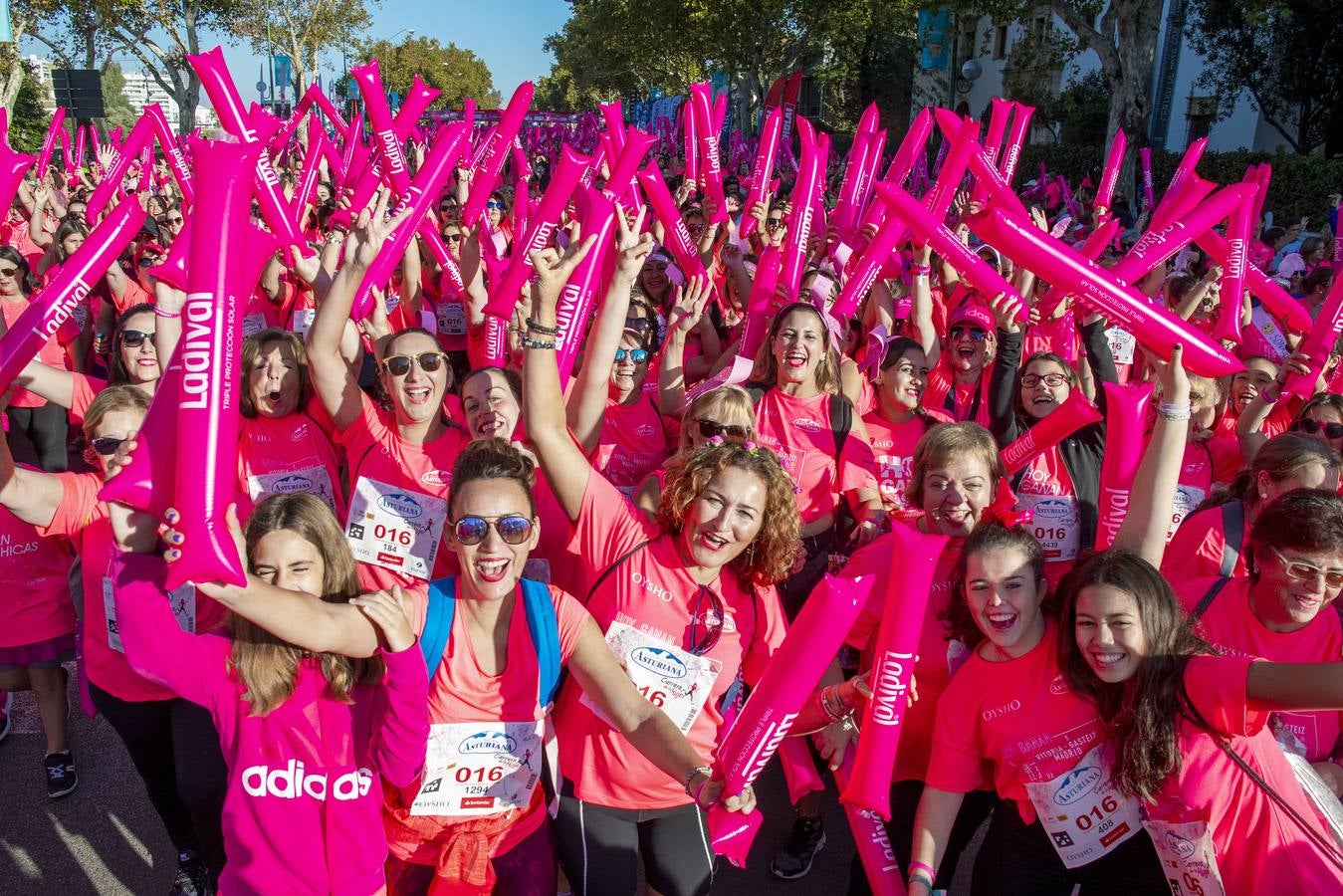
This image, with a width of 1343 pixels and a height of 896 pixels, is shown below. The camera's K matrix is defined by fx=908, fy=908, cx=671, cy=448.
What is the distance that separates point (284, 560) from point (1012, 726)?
1.86m

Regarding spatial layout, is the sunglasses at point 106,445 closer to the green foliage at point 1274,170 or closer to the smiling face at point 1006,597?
the smiling face at point 1006,597

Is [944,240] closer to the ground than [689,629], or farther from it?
farther from it

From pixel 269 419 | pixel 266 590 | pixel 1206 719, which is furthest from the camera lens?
pixel 269 419

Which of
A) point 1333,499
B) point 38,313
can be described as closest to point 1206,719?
point 1333,499

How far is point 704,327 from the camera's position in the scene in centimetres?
529

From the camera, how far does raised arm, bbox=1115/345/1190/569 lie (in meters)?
2.60

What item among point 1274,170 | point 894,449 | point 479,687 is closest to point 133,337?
point 479,687

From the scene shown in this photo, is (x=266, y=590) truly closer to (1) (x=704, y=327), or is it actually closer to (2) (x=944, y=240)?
(2) (x=944, y=240)

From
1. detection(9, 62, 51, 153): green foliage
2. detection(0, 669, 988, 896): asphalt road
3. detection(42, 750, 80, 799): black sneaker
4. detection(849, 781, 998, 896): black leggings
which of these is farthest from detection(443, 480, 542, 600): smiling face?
detection(9, 62, 51, 153): green foliage

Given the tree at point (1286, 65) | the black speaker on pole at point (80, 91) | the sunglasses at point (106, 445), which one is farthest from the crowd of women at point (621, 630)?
the tree at point (1286, 65)

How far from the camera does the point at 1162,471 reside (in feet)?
8.59

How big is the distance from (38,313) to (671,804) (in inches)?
84.8

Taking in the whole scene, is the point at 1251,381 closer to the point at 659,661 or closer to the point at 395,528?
the point at 659,661

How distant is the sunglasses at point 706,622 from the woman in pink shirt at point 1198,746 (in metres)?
0.93
